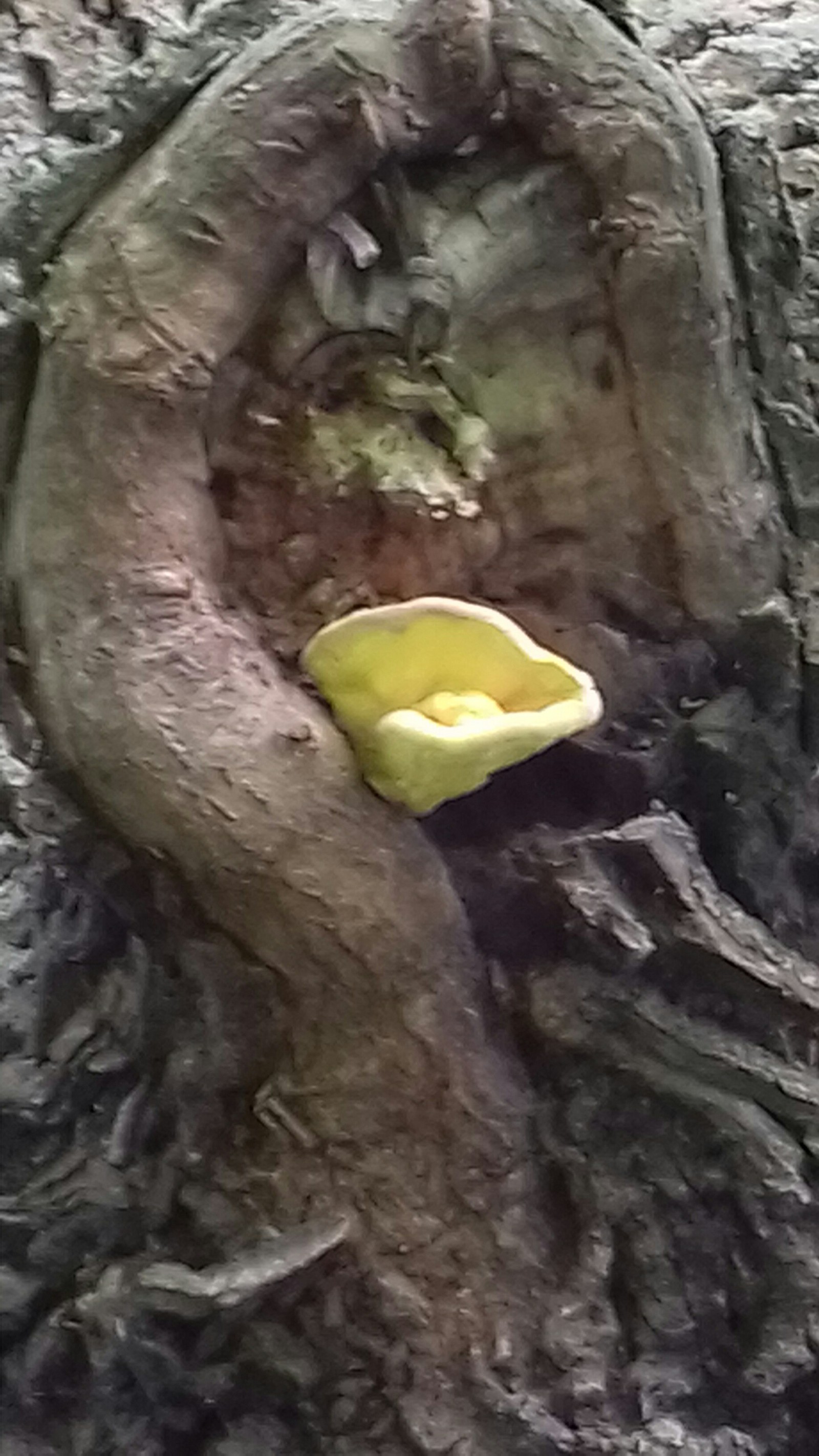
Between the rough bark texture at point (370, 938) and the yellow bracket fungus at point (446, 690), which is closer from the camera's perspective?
the yellow bracket fungus at point (446, 690)

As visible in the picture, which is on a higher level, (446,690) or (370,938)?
(446,690)

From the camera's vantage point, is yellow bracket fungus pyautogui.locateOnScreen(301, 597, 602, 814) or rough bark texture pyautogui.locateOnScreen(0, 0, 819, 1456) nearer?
yellow bracket fungus pyautogui.locateOnScreen(301, 597, 602, 814)

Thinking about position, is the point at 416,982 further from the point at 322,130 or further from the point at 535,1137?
the point at 322,130

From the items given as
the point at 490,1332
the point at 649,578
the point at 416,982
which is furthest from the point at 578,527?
the point at 490,1332
